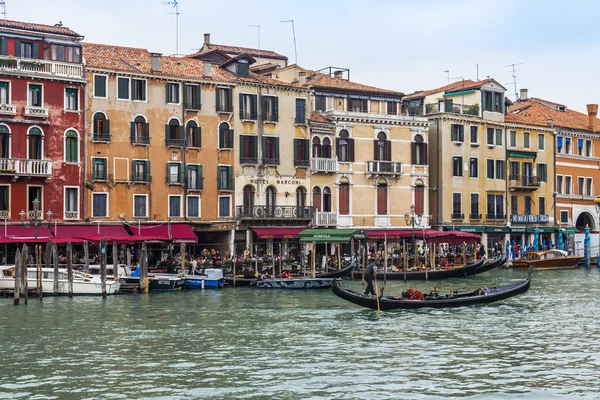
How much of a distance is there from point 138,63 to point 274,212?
921cm

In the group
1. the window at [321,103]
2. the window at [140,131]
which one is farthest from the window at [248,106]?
the window at [140,131]

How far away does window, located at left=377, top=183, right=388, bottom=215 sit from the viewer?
50000mm

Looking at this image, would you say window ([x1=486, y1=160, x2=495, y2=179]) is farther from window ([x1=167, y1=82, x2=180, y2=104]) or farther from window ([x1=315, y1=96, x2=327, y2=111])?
window ([x1=167, y1=82, x2=180, y2=104])

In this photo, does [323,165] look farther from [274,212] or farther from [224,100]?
[224,100]

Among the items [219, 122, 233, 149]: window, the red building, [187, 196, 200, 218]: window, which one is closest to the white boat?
the red building

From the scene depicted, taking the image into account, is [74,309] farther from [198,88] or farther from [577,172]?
[577,172]

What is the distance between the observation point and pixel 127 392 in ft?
56.1

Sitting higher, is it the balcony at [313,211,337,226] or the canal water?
the balcony at [313,211,337,226]

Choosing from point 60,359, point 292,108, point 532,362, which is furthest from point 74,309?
point 292,108

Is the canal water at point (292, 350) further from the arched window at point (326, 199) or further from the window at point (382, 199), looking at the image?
the window at point (382, 199)

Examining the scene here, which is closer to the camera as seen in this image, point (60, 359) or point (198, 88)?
point (60, 359)

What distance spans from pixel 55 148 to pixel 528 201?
3033 cm

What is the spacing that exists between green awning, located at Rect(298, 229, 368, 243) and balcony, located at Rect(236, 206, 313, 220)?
124 inches

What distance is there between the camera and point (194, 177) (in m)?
43.2
